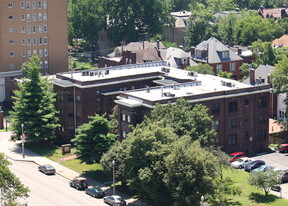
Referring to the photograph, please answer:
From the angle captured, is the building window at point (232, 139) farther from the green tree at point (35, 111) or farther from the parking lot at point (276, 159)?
the green tree at point (35, 111)

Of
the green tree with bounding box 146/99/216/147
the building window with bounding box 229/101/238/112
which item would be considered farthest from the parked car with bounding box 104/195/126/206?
the building window with bounding box 229/101/238/112

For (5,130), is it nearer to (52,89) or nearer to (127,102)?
(52,89)

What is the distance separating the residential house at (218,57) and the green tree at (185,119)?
50997 millimetres

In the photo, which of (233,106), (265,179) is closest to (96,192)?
(265,179)

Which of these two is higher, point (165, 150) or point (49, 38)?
point (49, 38)

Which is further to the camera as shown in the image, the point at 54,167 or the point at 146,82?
the point at 146,82

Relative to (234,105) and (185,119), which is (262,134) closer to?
(234,105)

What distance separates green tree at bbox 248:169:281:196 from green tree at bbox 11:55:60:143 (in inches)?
1304

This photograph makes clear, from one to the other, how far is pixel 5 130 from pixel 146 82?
2464 centimetres

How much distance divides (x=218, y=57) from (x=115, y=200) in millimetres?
65470

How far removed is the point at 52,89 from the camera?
4503 inches

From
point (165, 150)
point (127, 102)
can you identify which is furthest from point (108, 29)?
point (165, 150)

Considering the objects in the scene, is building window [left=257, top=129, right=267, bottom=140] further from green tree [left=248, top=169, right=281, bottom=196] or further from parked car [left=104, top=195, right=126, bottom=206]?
→ parked car [left=104, top=195, right=126, bottom=206]

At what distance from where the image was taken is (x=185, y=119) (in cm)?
9312
